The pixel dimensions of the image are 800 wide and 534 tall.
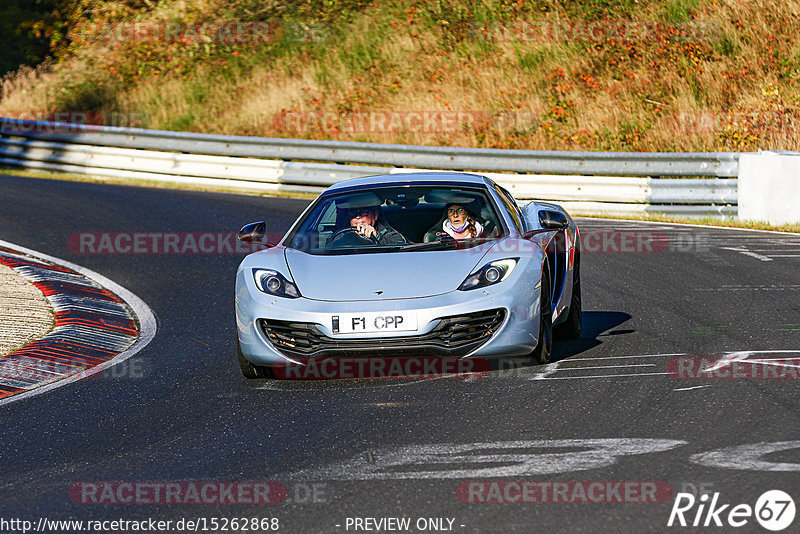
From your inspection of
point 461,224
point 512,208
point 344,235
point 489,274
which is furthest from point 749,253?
point 489,274

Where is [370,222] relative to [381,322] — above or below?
above

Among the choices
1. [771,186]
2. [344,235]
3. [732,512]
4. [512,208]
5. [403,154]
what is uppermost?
[403,154]

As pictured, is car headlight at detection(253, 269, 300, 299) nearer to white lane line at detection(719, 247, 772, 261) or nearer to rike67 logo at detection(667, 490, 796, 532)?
rike67 logo at detection(667, 490, 796, 532)

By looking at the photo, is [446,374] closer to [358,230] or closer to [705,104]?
[358,230]

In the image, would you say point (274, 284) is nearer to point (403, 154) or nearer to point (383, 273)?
point (383, 273)

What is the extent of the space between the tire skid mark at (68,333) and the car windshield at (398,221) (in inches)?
77.1

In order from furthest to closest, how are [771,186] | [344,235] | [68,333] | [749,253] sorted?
[771,186] < [749,253] < [68,333] < [344,235]

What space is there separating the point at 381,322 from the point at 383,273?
45cm

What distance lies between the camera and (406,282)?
7156 mm

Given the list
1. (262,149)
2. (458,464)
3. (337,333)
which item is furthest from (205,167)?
(458,464)

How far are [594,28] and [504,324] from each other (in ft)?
65.0

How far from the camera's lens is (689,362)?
747 cm

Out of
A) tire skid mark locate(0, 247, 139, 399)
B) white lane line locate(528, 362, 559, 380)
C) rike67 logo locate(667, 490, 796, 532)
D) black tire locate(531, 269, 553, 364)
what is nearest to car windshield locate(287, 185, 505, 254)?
black tire locate(531, 269, 553, 364)

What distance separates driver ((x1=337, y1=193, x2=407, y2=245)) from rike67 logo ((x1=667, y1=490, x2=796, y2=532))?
3.84m
